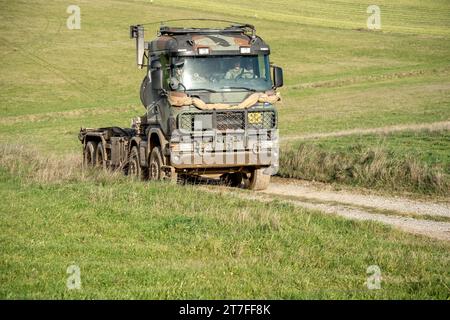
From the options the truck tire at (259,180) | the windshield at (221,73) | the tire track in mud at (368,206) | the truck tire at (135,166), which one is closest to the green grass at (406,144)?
the tire track in mud at (368,206)

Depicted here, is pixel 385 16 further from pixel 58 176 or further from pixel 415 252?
pixel 415 252

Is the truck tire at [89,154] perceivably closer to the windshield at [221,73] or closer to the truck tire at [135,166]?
the truck tire at [135,166]

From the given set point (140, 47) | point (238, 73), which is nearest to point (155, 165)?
point (238, 73)

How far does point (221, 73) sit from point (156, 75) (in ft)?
5.12

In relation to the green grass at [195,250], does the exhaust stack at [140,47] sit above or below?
above

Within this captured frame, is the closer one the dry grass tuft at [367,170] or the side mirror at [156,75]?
the dry grass tuft at [367,170]

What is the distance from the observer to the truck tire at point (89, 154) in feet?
79.0

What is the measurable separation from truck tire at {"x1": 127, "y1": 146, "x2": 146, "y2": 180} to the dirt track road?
10.0 ft

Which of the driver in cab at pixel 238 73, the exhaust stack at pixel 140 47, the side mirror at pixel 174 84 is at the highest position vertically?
the exhaust stack at pixel 140 47

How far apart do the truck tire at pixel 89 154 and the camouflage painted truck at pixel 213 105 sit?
185 inches

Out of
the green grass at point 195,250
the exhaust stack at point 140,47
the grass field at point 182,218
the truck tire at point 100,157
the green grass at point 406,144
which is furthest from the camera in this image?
the truck tire at point 100,157

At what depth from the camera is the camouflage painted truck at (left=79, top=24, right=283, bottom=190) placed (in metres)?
18.5

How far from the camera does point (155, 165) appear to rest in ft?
64.2

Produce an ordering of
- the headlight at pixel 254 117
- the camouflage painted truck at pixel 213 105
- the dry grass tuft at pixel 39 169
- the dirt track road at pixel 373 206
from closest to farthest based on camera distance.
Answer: the dirt track road at pixel 373 206 → the camouflage painted truck at pixel 213 105 → the dry grass tuft at pixel 39 169 → the headlight at pixel 254 117
